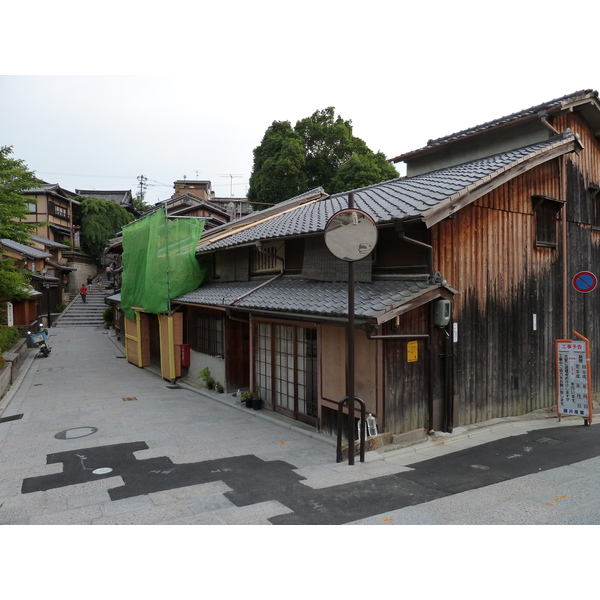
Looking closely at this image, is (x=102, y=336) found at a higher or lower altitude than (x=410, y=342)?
lower

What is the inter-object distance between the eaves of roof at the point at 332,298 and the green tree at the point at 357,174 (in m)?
20.2

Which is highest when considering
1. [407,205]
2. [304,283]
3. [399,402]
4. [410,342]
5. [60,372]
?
[407,205]

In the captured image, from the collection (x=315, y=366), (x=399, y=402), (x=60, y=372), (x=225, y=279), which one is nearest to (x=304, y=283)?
(x=315, y=366)

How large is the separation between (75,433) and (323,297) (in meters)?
6.19

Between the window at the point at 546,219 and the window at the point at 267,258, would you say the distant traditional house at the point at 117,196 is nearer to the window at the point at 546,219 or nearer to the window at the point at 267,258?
the window at the point at 267,258

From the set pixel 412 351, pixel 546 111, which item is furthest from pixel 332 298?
pixel 546 111

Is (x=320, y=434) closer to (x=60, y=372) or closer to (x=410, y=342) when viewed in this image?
(x=410, y=342)

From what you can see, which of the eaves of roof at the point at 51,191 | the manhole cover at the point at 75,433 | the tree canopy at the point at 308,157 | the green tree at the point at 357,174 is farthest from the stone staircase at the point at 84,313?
the manhole cover at the point at 75,433

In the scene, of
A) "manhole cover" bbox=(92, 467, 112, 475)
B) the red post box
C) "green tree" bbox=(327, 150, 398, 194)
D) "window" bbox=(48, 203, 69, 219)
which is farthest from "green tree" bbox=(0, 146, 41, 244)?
"window" bbox=(48, 203, 69, 219)

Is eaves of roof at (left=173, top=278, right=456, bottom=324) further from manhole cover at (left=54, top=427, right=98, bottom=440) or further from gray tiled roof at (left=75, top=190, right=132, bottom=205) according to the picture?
gray tiled roof at (left=75, top=190, right=132, bottom=205)

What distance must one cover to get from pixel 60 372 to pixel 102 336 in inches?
547

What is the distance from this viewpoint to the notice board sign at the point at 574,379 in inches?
378

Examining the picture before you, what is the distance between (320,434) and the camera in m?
9.36

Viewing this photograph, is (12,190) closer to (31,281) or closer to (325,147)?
A: (31,281)
